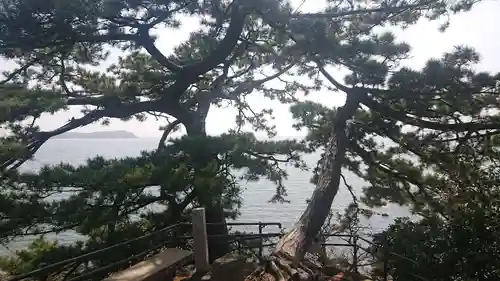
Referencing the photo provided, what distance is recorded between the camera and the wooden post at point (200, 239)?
14.8ft

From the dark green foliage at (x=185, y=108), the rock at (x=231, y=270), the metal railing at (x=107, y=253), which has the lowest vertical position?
the rock at (x=231, y=270)

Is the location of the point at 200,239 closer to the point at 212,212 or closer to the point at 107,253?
the point at 107,253

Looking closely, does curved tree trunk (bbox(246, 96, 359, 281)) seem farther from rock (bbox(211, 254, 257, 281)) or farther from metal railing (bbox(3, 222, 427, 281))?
metal railing (bbox(3, 222, 427, 281))

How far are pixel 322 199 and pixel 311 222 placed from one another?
0.47 metres

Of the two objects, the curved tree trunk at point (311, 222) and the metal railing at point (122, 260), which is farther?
the curved tree trunk at point (311, 222)

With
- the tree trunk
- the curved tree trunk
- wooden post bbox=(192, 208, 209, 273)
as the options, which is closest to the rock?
wooden post bbox=(192, 208, 209, 273)

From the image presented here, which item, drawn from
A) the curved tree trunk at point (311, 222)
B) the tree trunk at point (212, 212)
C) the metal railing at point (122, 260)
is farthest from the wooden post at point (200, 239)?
the curved tree trunk at point (311, 222)

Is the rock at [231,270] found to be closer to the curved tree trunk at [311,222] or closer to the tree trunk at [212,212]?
the curved tree trunk at [311,222]

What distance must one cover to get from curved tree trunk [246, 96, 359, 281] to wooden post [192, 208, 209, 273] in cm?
80

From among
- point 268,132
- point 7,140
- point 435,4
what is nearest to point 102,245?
point 7,140

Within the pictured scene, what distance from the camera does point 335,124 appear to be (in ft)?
22.5

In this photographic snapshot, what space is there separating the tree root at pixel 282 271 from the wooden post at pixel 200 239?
0.75 m

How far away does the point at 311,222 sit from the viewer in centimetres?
532

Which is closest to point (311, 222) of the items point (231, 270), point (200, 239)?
point (231, 270)
